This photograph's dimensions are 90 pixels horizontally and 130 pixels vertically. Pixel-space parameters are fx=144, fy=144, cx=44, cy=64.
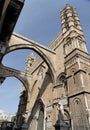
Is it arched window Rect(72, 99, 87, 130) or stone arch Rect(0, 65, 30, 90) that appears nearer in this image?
arched window Rect(72, 99, 87, 130)

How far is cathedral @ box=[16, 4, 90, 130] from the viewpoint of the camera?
9961mm

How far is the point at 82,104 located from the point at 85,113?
0.65 metres

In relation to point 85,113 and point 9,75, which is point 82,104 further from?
point 9,75

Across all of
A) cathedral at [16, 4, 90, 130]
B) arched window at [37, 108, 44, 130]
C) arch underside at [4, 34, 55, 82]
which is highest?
arch underside at [4, 34, 55, 82]

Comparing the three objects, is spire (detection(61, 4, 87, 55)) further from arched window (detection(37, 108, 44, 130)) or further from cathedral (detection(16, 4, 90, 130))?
arched window (detection(37, 108, 44, 130))

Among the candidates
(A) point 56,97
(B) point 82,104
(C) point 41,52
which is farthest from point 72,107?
(C) point 41,52

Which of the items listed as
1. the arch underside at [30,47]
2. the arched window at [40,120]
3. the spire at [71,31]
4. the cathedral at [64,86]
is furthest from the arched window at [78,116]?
the arched window at [40,120]

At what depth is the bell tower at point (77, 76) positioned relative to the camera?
9.66 m

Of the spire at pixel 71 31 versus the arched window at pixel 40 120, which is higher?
the spire at pixel 71 31

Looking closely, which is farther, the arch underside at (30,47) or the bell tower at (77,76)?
the arch underside at (30,47)

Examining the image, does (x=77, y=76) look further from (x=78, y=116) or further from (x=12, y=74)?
(x=12, y=74)

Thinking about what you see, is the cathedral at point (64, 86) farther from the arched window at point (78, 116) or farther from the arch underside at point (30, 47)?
the arch underside at point (30, 47)

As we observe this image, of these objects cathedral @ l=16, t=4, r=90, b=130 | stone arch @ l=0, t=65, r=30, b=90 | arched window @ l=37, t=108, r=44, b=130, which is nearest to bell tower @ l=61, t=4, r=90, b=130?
cathedral @ l=16, t=4, r=90, b=130

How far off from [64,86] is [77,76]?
2.41 m
